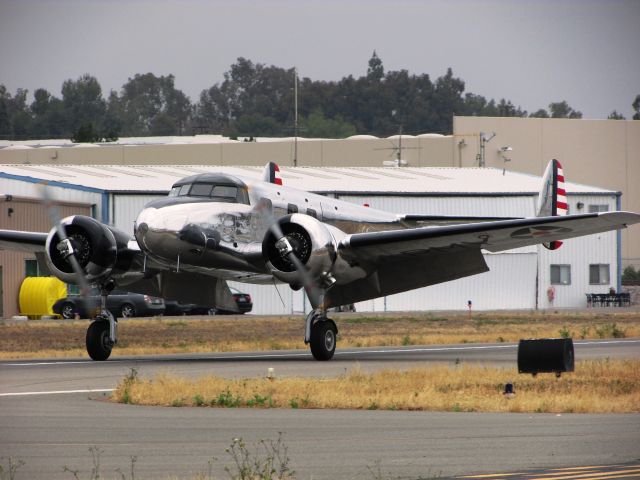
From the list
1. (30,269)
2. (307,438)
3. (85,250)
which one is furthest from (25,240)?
(30,269)

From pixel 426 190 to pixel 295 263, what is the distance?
41376 mm

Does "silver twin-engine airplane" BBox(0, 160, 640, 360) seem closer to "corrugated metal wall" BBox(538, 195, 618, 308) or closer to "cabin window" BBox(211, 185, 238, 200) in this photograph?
"cabin window" BBox(211, 185, 238, 200)

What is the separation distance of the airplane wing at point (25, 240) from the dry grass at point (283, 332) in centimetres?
298

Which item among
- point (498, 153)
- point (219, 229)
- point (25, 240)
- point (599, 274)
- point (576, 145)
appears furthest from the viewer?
point (576, 145)

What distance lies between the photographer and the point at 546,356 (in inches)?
814

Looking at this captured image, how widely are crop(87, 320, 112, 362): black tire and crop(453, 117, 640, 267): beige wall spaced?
75.6 metres

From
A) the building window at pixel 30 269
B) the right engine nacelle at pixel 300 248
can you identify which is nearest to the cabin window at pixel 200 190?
the right engine nacelle at pixel 300 248

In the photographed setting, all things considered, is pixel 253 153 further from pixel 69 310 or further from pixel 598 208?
pixel 69 310

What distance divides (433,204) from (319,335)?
128ft

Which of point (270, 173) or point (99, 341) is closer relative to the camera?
point (99, 341)

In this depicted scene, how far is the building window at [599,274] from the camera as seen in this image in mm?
69562

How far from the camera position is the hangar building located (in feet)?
189

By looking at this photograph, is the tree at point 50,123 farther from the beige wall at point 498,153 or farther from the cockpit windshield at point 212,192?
the cockpit windshield at point 212,192

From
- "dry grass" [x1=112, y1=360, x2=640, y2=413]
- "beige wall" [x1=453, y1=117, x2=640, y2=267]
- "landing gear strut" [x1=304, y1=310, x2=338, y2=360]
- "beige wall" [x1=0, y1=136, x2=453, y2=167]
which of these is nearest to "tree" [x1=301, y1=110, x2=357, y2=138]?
"beige wall" [x1=0, y1=136, x2=453, y2=167]
